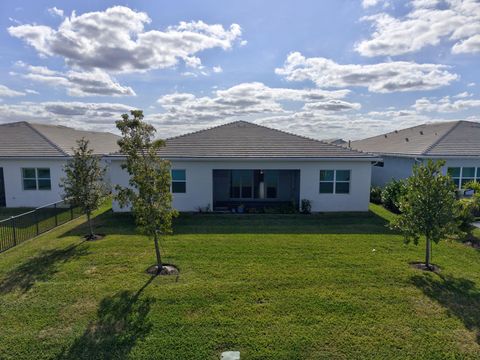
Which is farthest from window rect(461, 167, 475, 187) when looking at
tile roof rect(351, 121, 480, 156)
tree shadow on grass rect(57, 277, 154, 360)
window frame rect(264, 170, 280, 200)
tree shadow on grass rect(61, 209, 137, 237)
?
tree shadow on grass rect(57, 277, 154, 360)

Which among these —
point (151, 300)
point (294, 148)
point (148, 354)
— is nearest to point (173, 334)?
point (148, 354)

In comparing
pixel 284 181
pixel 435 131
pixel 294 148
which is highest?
pixel 435 131

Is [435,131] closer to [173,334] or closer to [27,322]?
[173,334]

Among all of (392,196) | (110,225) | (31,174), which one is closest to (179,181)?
(110,225)

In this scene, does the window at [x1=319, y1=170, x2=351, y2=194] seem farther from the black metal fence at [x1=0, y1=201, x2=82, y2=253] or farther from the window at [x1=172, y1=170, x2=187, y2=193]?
the black metal fence at [x1=0, y1=201, x2=82, y2=253]

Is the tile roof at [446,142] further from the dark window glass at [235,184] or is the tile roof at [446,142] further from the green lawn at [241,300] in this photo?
the dark window glass at [235,184]

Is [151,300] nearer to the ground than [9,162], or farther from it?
nearer to the ground

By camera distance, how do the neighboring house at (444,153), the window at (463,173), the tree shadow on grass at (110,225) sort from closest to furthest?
1. the tree shadow on grass at (110,225)
2. the neighboring house at (444,153)
3. the window at (463,173)

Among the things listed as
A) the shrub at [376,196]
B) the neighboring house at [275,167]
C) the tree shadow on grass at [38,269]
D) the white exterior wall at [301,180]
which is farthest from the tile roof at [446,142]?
the tree shadow on grass at [38,269]
